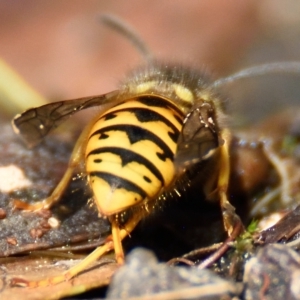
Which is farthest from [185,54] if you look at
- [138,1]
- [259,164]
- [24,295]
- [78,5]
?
[24,295]

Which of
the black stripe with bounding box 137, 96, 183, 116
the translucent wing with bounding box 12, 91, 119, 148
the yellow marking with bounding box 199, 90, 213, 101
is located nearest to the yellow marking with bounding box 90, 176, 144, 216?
the black stripe with bounding box 137, 96, 183, 116

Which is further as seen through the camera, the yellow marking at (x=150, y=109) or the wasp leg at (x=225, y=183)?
the wasp leg at (x=225, y=183)

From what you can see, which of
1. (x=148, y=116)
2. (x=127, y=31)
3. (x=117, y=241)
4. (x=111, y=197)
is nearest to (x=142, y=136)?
(x=148, y=116)

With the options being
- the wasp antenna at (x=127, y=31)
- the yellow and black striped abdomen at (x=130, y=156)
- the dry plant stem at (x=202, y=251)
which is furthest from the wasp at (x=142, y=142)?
the wasp antenna at (x=127, y=31)

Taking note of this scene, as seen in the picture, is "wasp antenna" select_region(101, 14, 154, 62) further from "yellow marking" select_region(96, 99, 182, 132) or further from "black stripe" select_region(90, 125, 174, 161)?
"black stripe" select_region(90, 125, 174, 161)

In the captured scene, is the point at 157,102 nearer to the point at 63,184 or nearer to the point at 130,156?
the point at 130,156

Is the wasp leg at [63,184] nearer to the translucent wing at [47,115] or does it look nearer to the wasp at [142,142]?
the wasp at [142,142]
